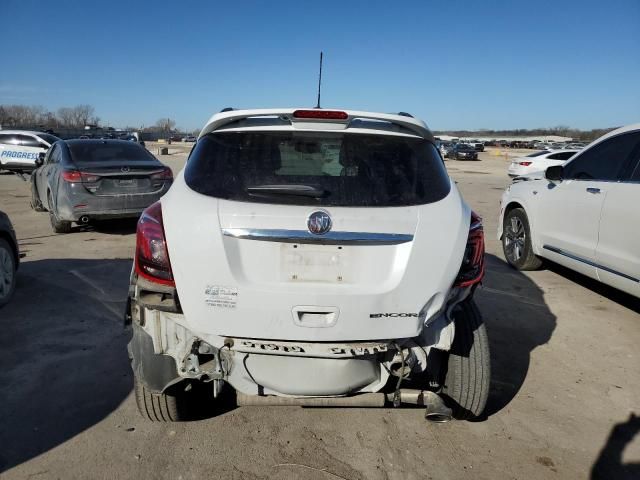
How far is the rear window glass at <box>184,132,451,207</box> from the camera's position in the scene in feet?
7.57

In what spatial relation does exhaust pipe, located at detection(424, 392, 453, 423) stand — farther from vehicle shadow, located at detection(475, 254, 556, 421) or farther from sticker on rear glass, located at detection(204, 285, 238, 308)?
sticker on rear glass, located at detection(204, 285, 238, 308)

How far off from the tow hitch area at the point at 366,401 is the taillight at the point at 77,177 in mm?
6064

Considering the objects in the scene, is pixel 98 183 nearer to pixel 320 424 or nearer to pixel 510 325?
pixel 320 424

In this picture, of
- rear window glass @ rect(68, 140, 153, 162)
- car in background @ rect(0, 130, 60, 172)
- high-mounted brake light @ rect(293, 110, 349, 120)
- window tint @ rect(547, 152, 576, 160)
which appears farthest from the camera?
window tint @ rect(547, 152, 576, 160)

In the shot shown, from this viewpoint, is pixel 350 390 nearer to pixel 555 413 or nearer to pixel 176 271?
pixel 176 271

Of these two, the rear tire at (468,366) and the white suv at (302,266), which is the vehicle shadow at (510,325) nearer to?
the rear tire at (468,366)

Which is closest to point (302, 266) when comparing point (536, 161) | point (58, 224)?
point (58, 224)

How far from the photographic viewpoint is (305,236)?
218 centimetres

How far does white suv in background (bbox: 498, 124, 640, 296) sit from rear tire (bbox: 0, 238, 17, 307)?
593cm

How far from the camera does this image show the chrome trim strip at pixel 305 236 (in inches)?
85.7

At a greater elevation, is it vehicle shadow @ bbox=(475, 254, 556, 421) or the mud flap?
the mud flap

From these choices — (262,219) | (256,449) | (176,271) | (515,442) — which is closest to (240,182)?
(262,219)

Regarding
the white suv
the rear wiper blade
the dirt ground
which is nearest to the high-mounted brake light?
the white suv

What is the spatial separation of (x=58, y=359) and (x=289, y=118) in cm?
261
